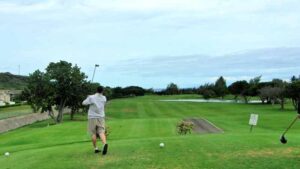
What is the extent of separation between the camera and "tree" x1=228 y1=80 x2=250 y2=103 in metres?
138

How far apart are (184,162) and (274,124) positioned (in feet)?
148

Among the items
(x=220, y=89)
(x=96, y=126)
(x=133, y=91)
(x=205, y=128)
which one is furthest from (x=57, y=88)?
(x=133, y=91)

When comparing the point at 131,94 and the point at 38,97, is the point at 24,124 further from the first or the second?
the point at 131,94

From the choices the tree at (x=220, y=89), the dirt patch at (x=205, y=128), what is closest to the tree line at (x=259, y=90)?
the tree at (x=220, y=89)

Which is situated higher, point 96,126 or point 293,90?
point 293,90

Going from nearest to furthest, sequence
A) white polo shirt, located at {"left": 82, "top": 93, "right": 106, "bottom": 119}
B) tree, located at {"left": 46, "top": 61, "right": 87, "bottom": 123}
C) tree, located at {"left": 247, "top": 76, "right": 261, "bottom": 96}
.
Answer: white polo shirt, located at {"left": 82, "top": 93, "right": 106, "bottom": 119} → tree, located at {"left": 46, "top": 61, "right": 87, "bottom": 123} → tree, located at {"left": 247, "top": 76, "right": 261, "bottom": 96}

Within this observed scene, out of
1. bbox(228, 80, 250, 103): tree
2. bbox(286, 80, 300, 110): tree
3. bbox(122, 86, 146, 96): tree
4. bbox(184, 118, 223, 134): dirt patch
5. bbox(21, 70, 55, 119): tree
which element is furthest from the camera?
bbox(122, 86, 146, 96): tree

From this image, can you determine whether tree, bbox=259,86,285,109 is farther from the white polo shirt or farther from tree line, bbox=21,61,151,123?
the white polo shirt

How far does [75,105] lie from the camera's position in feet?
247

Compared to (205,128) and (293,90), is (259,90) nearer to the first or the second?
(293,90)

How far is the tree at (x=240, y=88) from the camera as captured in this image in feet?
454


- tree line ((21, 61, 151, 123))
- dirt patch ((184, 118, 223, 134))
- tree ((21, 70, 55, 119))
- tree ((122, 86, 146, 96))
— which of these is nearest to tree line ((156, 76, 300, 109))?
tree ((122, 86, 146, 96))

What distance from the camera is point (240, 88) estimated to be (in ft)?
470

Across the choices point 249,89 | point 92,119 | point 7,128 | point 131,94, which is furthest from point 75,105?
point 131,94
